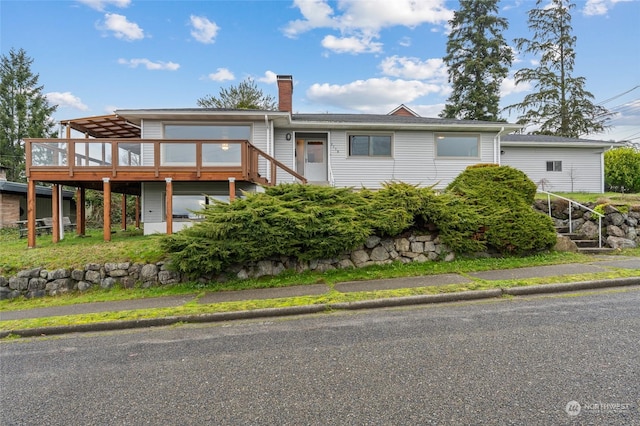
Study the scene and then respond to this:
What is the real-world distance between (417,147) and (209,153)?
847 cm

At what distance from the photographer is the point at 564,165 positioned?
15.9 metres

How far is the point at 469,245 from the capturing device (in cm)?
751

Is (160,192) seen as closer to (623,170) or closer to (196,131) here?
(196,131)

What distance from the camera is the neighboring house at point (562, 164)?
51.9 ft

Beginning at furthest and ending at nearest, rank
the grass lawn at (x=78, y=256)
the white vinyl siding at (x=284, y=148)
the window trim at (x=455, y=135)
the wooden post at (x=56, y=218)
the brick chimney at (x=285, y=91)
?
1. the brick chimney at (x=285, y=91)
2. the window trim at (x=455, y=135)
3. the white vinyl siding at (x=284, y=148)
4. the wooden post at (x=56, y=218)
5. the grass lawn at (x=78, y=256)

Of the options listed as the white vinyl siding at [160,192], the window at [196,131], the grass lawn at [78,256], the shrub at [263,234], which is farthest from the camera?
the window at [196,131]

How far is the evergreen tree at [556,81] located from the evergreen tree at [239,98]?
22762 mm

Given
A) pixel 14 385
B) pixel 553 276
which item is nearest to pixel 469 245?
pixel 553 276

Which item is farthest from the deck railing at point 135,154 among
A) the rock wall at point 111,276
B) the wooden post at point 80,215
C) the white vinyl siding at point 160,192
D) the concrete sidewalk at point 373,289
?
the concrete sidewalk at point 373,289

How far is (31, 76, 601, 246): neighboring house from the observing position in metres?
9.94

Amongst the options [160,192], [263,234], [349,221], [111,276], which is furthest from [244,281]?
[160,192]

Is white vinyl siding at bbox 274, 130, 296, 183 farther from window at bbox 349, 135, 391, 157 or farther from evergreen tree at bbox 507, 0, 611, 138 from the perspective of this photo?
evergreen tree at bbox 507, 0, 611, 138

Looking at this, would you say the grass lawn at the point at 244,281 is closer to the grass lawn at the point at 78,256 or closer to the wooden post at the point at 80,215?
the grass lawn at the point at 78,256

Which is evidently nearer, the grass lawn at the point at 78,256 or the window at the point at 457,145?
the grass lawn at the point at 78,256
